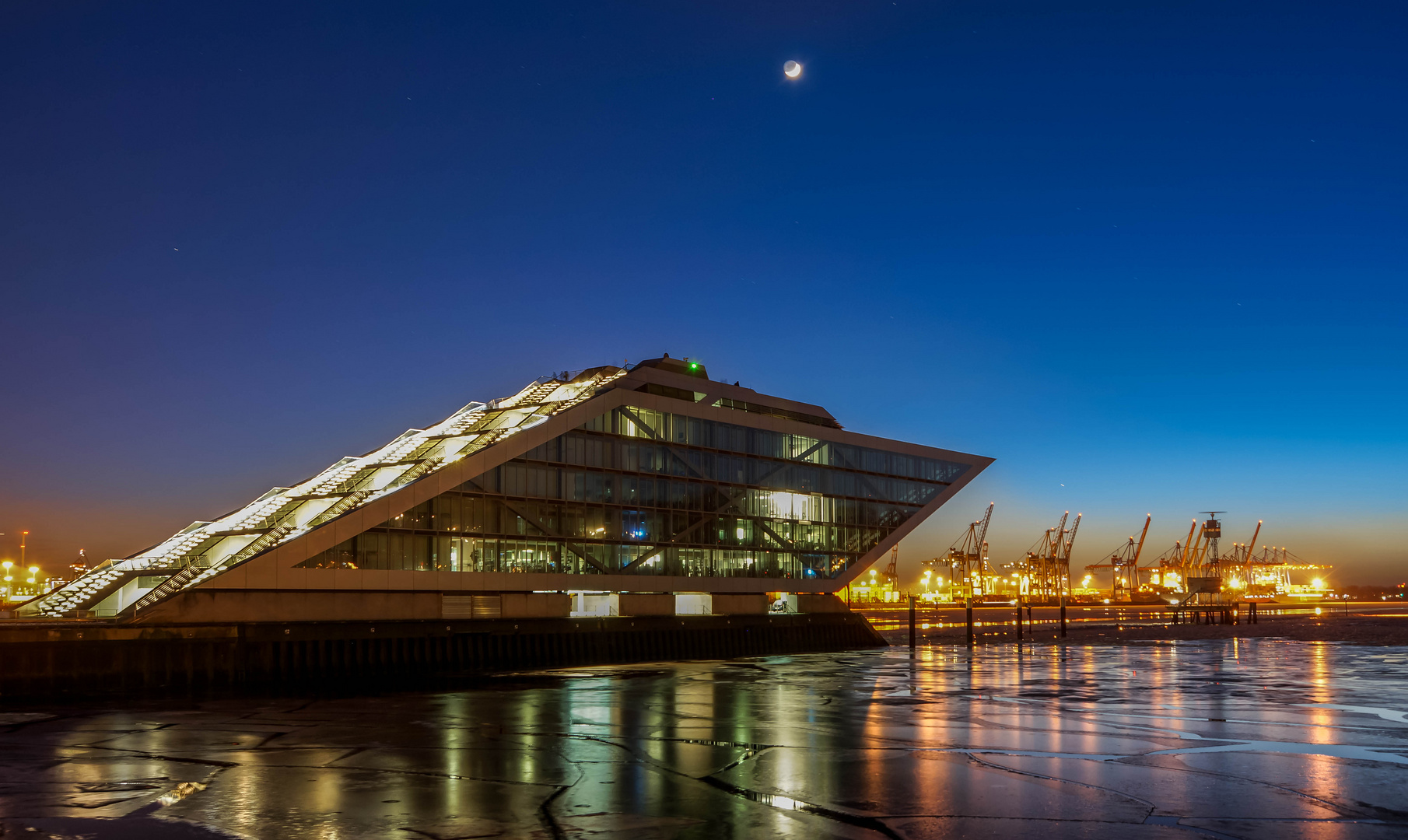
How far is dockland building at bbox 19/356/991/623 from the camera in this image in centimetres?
5041

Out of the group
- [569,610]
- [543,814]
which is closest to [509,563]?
[569,610]

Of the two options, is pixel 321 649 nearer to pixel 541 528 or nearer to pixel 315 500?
pixel 315 500

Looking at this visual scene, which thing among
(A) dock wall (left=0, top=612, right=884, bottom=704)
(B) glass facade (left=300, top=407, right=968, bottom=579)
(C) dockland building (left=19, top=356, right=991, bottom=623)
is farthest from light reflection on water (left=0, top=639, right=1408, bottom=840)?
(B) glass facade (left=300, top=407, right=968, bottom=579)

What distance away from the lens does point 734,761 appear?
62.0 ft

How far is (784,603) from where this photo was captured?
74.4 m

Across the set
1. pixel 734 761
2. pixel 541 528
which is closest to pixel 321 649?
pixel 541 528

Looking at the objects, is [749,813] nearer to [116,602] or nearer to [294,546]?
[294,546]

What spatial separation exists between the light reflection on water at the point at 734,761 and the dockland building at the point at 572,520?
59.0 feet

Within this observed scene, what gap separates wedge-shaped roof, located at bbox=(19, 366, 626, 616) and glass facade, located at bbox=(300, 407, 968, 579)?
2.51 m

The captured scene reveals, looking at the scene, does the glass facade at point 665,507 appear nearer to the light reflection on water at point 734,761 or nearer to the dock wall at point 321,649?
the dock wall at point 321,649

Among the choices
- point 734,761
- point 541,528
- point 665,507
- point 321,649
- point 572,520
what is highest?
point 665,507

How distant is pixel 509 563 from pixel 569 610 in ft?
17.2

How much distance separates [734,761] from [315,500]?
44253mm

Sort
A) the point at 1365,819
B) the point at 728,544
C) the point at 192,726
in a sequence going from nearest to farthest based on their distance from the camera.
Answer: the point at 1365,819, the point at 192,726, the point at 728,544
